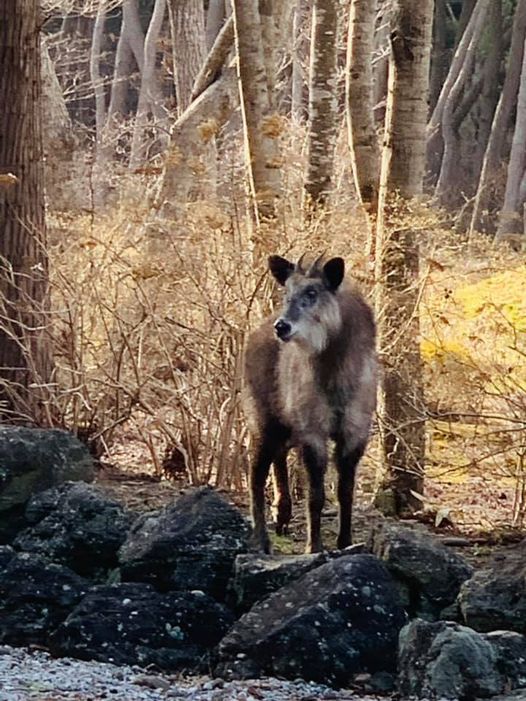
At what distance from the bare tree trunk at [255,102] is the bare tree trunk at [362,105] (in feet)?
2.19

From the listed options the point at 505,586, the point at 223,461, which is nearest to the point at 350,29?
the point at 223,461

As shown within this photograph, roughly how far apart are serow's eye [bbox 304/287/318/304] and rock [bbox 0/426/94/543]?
1.78m

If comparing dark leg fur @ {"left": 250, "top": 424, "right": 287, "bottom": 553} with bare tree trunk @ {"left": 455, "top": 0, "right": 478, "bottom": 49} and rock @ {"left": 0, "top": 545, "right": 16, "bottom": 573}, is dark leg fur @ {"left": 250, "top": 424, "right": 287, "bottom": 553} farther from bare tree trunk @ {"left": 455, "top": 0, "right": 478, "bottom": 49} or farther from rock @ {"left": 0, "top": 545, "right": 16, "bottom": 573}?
bare tree trunk @ {"left": 455, "top": 0, "right": 478, "bottom": 49}

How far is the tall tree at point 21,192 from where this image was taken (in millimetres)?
9195

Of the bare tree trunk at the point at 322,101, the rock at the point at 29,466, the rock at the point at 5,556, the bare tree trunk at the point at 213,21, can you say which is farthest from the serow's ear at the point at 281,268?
the bare tree trunk at the point at 213,21

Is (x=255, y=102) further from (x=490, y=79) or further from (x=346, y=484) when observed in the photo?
(x=490, y=79)

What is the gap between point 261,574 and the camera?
6.22 m

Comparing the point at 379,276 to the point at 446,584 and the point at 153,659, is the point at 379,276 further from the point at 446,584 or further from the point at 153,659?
the point at 153,659

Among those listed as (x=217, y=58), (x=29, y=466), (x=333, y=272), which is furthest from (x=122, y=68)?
(x=333, y=272)

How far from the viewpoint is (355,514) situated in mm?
8055

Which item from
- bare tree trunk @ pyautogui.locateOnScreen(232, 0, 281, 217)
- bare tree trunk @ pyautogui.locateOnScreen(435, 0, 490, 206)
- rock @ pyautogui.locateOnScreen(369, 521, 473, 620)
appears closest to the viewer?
rock @ pyautogui.locateOnScreen(369, 521, 473, 620)

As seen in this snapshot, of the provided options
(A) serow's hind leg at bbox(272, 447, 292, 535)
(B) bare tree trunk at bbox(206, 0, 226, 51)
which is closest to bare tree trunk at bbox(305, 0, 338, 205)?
(A) serow's hind leg at bbox(272, 447, 292, 535)

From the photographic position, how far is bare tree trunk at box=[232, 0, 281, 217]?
30.0 feet

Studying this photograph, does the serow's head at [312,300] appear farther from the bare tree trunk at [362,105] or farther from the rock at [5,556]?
the bare tree trunk at [362,105]
